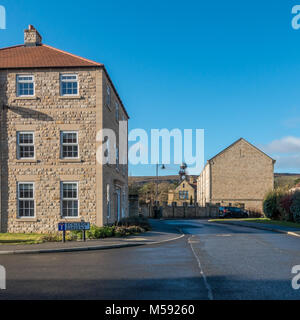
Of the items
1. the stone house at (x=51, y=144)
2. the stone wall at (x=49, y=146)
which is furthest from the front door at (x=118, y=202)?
the stone wall at (x=49, y=146)

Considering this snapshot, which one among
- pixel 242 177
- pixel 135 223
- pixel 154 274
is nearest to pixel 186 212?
pixel 242 177

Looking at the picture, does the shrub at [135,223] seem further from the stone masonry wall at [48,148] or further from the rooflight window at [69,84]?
the rooflight window at [69,84]

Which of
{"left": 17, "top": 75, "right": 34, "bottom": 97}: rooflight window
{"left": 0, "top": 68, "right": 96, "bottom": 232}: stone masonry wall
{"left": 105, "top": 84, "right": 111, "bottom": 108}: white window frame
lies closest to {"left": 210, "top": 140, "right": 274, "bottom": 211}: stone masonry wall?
{"left": 105, "top": 84, "right": 111, "bottom": 108}: white window frame

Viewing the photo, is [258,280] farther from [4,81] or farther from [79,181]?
[4,81]

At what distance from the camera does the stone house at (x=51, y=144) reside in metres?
22.0

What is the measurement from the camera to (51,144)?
22.3 m

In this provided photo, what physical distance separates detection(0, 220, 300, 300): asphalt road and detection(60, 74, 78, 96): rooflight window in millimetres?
11413

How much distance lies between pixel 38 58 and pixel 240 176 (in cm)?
4424

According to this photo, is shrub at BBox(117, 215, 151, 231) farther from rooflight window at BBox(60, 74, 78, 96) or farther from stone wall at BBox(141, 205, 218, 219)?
stone wall at BBox(141, 205, 218, 219)

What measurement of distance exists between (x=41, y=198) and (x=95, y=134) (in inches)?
185

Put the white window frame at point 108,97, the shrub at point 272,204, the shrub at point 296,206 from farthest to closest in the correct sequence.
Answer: the shrub at point 272,204 → the shrub at point 296,206 → the white window frame at point 108,97

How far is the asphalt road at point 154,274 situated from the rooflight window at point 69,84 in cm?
1141

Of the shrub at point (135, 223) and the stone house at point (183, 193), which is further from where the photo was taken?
the stone house at point (183, 193)

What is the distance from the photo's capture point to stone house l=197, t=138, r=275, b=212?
61344 millimetres
